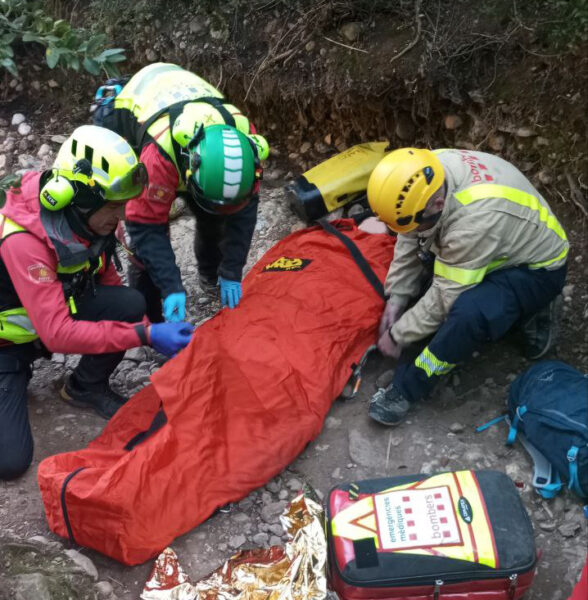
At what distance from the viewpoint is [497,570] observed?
225 centimetres

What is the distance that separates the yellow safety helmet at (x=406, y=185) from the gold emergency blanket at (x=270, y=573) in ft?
4.19

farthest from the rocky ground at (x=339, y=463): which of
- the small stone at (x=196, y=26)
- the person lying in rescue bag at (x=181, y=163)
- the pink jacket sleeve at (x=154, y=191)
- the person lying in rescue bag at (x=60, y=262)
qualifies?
the small stone at (x=196, y=26)

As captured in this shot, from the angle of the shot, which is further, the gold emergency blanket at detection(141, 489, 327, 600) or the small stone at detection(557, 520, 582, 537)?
the small stone at detection(557, 520, 582, 537)

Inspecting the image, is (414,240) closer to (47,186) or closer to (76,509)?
(47,186)

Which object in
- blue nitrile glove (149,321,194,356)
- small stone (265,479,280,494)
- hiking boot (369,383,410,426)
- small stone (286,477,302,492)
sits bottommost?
small stone (286,477,302,492)

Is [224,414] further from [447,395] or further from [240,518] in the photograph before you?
[447,395]

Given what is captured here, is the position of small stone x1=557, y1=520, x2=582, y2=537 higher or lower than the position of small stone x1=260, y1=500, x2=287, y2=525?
higher

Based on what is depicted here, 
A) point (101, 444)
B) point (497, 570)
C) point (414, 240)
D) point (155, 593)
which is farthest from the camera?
point (414, 240)

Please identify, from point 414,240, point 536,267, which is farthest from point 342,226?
point 536,267

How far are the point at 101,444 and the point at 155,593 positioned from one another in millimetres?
723

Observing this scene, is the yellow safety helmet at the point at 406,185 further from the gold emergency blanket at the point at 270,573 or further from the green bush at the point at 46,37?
the green bush at the point at 46,37

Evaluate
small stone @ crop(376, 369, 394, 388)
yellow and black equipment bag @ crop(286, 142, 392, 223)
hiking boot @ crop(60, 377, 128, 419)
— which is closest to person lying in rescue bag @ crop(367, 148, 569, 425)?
small stone @ crop(376, 369, 394, 388)

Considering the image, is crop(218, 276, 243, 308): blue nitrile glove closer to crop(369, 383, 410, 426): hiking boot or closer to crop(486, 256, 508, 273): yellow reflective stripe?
crop(369, 383, 410, 426): hiking boot

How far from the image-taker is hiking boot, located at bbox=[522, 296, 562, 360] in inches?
126
